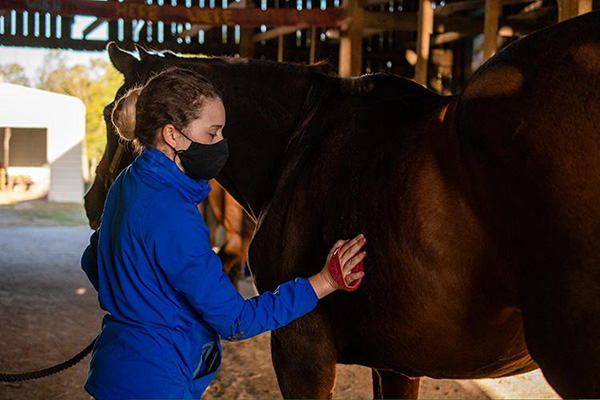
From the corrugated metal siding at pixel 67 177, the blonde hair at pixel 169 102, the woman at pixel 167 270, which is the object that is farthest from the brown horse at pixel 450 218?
the corrugated metal siding at pixel 67 177

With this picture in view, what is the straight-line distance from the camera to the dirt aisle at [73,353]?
14.0 feet

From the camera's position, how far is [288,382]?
225cm

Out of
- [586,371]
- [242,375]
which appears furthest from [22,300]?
[586,371]

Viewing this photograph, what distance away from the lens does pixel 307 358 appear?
2205mm

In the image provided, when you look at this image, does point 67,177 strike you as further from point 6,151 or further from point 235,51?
point 235,51

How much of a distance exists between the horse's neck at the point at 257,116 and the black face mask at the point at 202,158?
2.88ft

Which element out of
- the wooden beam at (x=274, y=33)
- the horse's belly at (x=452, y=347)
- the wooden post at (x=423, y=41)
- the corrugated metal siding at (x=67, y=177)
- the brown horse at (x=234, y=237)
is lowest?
the corrugated metal siding at (x=67, y=177)

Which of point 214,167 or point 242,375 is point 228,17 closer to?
point 242,375

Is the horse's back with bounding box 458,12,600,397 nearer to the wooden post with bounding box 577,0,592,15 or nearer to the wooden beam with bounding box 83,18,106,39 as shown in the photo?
the wooden post with bounding box 577,0,592,15

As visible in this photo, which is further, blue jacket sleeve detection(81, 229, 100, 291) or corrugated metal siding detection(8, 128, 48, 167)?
corrugated metal siding detection(8, 128, 48, 167)

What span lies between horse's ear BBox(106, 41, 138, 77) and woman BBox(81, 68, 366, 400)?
1367 millimetres

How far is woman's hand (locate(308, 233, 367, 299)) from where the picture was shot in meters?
1.83

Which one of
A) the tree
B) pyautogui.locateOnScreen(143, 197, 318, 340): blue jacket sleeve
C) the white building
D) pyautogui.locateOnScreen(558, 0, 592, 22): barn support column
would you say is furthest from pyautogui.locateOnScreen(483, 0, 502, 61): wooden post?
the tree

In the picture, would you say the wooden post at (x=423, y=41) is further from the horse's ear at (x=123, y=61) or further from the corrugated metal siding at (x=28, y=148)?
the corrugated metal siding at (x=28, y=148)
